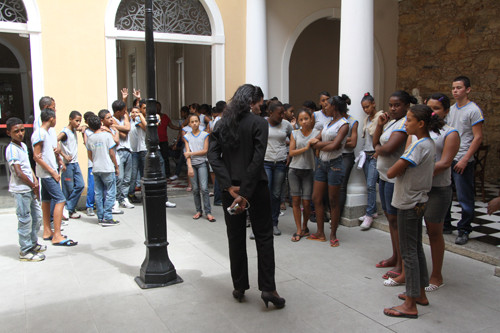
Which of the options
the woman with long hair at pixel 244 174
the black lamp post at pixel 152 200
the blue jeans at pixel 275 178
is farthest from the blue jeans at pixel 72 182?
the woman with long hair at pixel 244 174

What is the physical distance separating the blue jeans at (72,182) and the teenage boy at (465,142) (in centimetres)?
515

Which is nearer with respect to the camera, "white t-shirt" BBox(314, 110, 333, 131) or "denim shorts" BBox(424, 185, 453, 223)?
"denim shorts" BBox(424, 185, 453, 223)

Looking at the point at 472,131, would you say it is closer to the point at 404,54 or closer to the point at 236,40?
the point at 236,40

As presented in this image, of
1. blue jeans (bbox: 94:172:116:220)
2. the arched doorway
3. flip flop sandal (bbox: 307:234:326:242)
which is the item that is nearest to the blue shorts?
flip flop sandal (bbox: 307:234:326:242)

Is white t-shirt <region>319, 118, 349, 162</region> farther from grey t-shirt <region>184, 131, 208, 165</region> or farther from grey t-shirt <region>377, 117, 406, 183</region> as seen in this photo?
grey t-shirt <region>184, 131, 208, 165</region>

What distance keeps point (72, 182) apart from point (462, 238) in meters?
5.36

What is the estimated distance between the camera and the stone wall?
903 centimetres

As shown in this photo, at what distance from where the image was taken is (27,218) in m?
4.80

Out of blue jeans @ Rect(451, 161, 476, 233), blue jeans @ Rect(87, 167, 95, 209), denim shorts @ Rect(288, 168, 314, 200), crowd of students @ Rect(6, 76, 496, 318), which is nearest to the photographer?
crowd of students @ Rect(6, 76, 496, 318)

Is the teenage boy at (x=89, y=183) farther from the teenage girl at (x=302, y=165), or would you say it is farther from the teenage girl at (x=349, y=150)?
the teenage girl at (x=349, y=150)

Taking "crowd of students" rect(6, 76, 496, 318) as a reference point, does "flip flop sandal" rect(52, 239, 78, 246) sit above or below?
below

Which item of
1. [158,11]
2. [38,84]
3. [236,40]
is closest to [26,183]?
[38,84]

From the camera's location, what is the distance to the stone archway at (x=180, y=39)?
779cm

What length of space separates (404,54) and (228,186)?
8.90 metres
